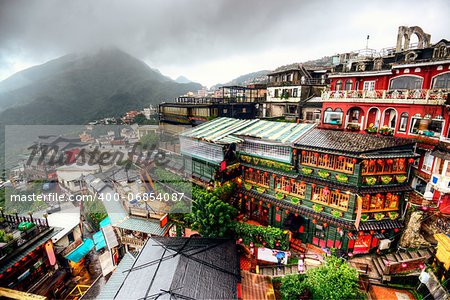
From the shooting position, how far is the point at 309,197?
2005 centimetres

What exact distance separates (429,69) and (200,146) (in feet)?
79.3

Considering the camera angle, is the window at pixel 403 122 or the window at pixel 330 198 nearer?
the window at pixel 330 198

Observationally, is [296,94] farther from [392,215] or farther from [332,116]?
[392,215]

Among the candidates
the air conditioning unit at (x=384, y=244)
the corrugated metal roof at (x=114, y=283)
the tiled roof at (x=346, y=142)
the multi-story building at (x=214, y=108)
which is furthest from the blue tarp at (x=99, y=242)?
the air conditioning unit at (x=384, y=244)

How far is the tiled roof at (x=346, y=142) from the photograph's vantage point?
1744cm

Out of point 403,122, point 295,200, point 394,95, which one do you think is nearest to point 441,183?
point 403,122

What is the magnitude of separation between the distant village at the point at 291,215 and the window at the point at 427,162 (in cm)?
13

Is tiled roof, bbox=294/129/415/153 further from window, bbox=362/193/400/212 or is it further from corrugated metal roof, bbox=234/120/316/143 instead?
window, bbox=362/193/400/212

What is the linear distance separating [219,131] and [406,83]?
21.1m

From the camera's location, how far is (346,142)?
61.7ft

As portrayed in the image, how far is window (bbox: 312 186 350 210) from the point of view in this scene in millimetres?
18500

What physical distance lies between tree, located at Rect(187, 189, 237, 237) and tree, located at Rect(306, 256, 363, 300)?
782 centimetres

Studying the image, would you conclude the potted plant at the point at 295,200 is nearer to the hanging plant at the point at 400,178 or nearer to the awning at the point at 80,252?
the hanging plant at the point at 400,178

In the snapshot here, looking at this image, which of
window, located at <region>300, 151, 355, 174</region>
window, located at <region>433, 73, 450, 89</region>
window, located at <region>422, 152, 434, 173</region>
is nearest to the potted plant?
window, located at <region>300, 151, 355, 174</region>
